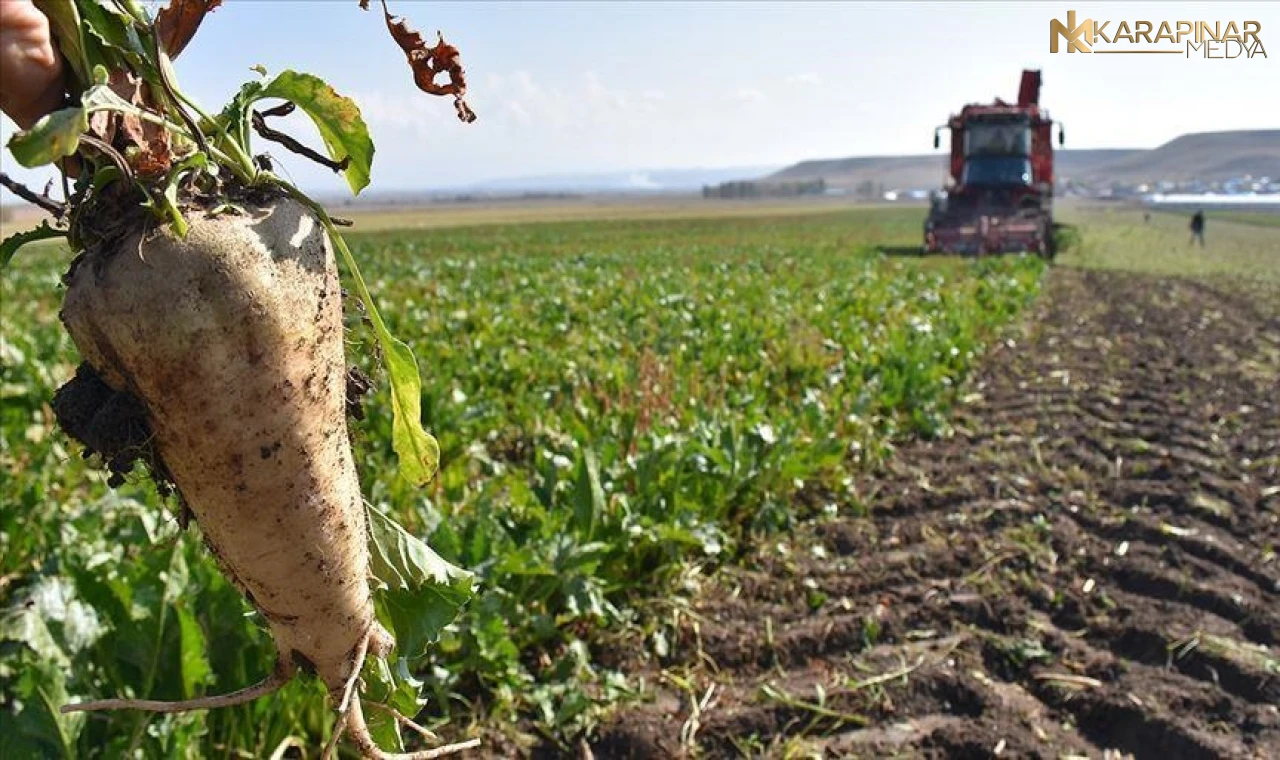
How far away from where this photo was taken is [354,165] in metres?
1.43

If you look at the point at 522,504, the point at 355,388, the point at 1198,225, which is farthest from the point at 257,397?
the point at 1198,225

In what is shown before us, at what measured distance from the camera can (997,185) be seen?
1883 centimetres

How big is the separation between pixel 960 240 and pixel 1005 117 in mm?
2497

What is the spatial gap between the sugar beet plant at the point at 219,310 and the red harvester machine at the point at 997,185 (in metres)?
17.8

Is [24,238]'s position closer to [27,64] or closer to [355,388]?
[27,64]

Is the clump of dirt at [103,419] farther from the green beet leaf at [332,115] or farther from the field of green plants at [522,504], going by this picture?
the green beet leaf at [332,115]

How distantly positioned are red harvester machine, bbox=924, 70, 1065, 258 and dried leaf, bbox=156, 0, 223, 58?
17.9 m

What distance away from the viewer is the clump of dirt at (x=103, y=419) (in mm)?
1289

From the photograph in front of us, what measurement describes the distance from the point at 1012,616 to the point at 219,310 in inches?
118

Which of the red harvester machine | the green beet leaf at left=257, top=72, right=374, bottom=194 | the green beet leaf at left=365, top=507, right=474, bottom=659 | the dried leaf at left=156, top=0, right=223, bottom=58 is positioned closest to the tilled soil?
the green beet leaf at left=365, top=507, right=474, bottom=659

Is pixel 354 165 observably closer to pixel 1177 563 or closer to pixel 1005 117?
pixel 1177 563

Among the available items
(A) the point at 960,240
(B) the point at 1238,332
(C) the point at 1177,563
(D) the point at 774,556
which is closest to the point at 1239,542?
(C) the point at 1177,563

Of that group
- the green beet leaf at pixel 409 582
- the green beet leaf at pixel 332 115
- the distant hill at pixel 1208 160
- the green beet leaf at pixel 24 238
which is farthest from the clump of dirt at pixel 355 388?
the distant hill at pixel 1208 160

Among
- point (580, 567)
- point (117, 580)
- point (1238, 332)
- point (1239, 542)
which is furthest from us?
point (1238, 332)
